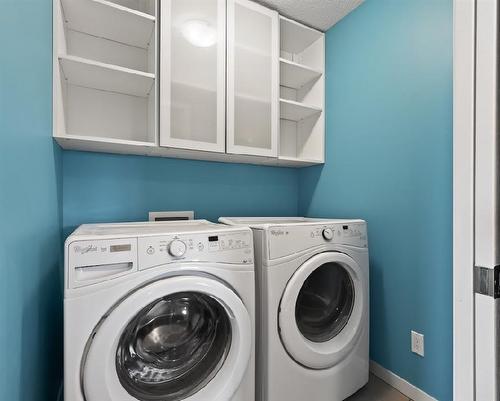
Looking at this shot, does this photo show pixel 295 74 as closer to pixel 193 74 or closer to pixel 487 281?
pixel 193 74

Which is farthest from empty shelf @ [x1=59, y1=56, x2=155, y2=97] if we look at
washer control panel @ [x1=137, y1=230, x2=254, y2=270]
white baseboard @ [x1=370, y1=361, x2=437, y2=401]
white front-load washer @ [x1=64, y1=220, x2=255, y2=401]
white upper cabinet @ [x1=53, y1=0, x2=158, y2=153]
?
white baseboard @ [x1=370, y1=361, x2=437, y2=401]

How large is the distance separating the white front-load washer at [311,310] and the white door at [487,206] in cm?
66

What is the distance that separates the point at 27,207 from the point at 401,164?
171 cm

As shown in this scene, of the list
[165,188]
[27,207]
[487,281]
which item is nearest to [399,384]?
[487,281]

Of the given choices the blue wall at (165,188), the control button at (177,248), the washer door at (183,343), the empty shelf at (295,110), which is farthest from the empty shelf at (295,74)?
the washer door at (183,343)

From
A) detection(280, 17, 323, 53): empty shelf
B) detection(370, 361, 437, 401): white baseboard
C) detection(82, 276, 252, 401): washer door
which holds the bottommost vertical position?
detection(370, 361, 437, 401): white baseboard

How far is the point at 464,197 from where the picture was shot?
2.47 feet

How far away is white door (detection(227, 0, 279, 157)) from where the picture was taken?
5.64 feet

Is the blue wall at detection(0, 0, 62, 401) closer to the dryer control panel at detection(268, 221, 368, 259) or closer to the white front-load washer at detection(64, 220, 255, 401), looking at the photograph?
the white front-load washer at detection(64, 220, 255, 401)

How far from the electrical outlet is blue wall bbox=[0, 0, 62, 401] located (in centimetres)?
169

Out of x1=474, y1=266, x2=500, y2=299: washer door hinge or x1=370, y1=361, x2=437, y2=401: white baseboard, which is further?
x1=370, y1=361, x2=437, y2=401: white baseboard

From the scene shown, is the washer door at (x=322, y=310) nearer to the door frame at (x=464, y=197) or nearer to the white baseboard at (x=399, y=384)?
the white baseboard at (x=399, y=384)

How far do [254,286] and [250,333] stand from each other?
18cm

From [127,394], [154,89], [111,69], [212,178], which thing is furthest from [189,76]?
[127,394]
